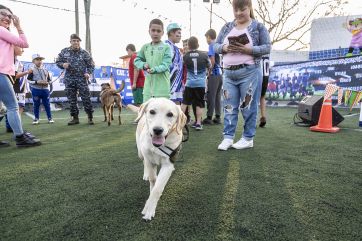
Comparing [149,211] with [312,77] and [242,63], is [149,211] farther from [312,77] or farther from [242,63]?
[312,77]

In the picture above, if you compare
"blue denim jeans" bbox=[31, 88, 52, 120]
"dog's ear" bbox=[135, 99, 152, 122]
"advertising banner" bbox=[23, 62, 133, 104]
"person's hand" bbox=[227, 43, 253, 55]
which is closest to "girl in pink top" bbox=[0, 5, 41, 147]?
"dog's ear" bbox=[135, 99, 152, 122]

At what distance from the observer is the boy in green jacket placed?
3.57m

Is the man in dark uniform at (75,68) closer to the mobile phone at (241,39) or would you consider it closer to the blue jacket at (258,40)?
the blue jacket at (258,40)

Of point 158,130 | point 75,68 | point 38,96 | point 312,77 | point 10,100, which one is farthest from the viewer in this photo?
point 312,77

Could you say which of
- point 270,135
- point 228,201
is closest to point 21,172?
point 228,201

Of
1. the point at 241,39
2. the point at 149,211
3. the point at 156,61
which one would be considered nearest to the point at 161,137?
the point at 149,211

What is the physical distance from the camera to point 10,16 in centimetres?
377

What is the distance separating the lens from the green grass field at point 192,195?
5.50ft

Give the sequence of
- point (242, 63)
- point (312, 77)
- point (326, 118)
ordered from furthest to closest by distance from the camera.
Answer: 1. point (312, 77)
2. point (326, 118)
3. point (242, 63)

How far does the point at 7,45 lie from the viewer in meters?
3.72

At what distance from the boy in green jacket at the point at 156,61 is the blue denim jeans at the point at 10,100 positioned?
1.87m

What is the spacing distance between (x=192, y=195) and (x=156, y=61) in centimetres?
208

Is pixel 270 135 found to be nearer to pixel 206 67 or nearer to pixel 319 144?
pixel 319 144

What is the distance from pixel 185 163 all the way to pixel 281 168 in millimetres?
1102
